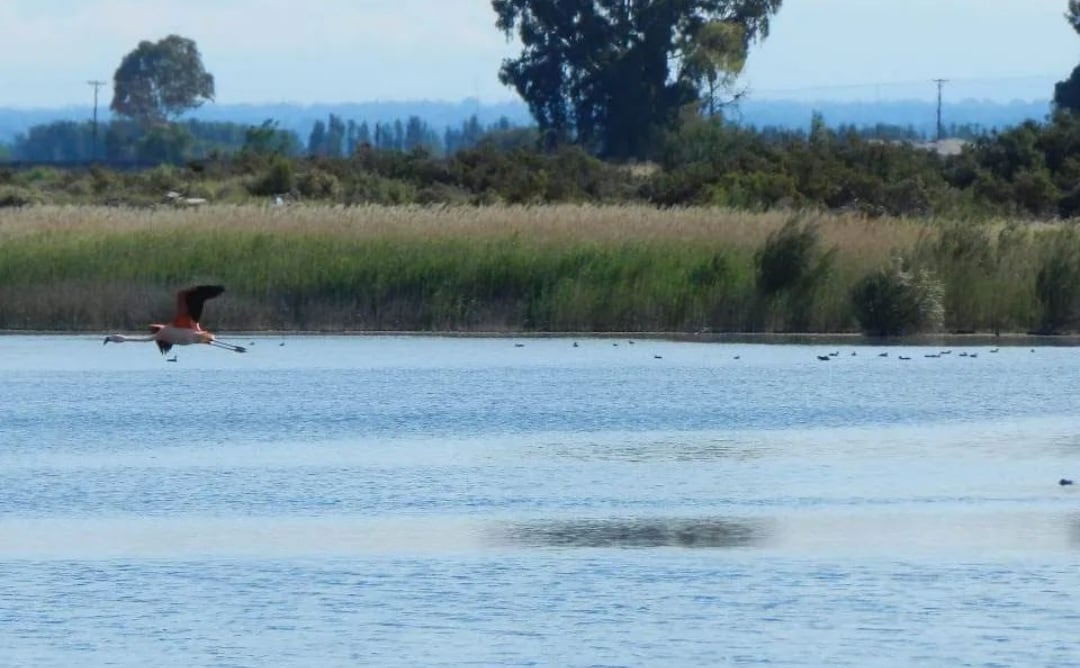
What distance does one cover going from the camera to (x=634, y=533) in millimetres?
14398

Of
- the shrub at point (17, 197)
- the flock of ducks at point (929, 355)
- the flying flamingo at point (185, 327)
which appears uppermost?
the shrub at point (17, 197)

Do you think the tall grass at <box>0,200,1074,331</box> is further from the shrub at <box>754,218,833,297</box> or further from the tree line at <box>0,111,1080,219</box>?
the tree line at <box>0,111,1080,219</box>

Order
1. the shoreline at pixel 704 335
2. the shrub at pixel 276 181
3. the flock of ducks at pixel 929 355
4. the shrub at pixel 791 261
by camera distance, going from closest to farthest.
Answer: the flock of ducks at pixel 929 355, the shoreline at pixel 704 335, the shrub at pixel 791 261, the shrub at pixel 276 181

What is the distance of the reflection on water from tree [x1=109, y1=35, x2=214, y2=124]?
338 ft

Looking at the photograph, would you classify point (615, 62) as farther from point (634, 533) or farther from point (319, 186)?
point (634, 533)

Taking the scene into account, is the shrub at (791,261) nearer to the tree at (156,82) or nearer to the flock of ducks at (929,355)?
the flock of ducks at (929,355)

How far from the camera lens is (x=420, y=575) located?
12.9 metres

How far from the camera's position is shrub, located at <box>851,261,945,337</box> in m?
29.5

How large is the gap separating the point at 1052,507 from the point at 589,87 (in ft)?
155

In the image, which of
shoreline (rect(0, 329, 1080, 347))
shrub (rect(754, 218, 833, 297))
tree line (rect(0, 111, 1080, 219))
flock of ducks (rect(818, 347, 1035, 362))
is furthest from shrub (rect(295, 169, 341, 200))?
flock of ducks (rect(818, 347, 1035, 362))

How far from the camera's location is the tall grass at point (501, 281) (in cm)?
2994

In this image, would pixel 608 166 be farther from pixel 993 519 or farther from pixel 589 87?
pixel 993 519

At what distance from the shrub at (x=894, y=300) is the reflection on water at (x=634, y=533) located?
49.5 feet

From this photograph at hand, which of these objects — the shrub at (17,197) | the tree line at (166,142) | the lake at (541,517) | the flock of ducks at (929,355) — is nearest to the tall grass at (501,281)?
the flock of ducks at (929,355)
